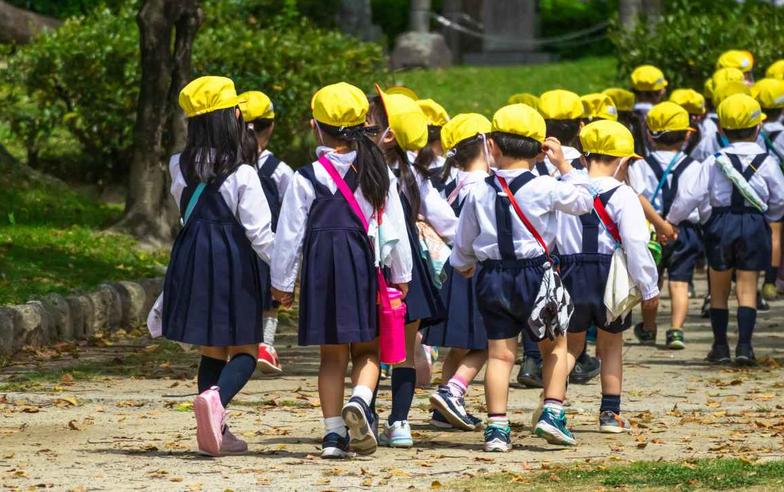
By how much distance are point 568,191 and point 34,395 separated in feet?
10.9

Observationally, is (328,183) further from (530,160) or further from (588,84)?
(588,84)

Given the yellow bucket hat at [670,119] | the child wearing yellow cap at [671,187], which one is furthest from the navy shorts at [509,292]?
the yellow bucket hat at [670,119]

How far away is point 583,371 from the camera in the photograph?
32.5ft

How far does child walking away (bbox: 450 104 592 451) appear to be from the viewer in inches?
288

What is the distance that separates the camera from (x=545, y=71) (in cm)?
2533

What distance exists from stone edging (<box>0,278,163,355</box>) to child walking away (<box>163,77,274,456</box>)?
3.00 meters

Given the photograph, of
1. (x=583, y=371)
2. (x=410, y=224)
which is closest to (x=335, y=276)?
(x=410, y=224)

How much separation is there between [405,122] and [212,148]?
0.95 metres

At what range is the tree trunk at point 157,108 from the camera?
44.9ft

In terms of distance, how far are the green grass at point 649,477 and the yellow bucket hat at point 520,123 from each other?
1.59 meters

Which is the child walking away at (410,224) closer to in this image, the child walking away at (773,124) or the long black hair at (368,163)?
the long black hair at (368,163)

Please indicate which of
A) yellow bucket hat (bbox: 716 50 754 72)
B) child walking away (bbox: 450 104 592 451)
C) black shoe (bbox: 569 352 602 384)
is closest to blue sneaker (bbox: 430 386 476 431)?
child walking away (bbox: 450 104 592 451)

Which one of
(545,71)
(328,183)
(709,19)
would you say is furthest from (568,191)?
(545,71)

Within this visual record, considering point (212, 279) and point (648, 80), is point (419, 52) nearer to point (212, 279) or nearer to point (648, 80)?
point (648, 80)
